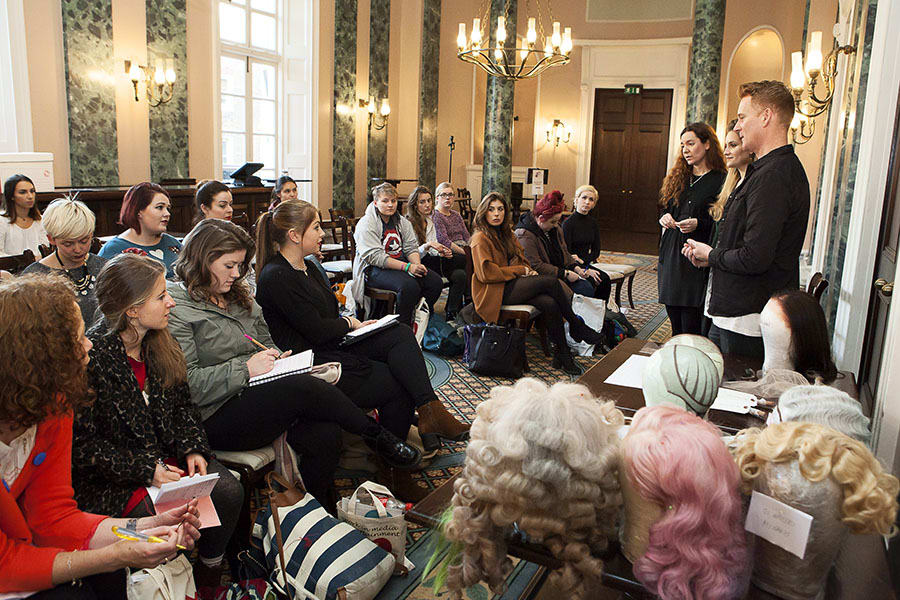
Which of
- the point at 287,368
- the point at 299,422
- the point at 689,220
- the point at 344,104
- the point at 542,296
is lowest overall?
the point at 299,422

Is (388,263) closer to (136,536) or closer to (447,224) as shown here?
(447,224)

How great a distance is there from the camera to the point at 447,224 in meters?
6.95

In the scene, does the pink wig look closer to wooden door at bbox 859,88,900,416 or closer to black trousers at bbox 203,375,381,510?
black trousers at bbox 203,375,381,510

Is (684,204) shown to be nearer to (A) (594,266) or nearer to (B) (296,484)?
(A) (594,266)

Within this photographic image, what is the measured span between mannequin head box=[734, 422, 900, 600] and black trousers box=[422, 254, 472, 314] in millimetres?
5009

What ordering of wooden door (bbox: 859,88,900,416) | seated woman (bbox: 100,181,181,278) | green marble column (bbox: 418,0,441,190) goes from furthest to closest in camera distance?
green marble column (bbox: 418,0,441,190), seated woman (bbox: 100,181,181,278), wooden door (bbox: 859,88,900,416)

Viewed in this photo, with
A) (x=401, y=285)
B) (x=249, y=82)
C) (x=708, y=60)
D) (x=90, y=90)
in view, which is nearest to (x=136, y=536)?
(x=401, y=285)

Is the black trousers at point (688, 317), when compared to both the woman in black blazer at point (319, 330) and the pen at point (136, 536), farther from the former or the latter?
the pen at point (136, 536)

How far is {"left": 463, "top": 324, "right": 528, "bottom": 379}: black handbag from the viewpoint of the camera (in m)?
4.96

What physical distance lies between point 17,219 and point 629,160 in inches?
487

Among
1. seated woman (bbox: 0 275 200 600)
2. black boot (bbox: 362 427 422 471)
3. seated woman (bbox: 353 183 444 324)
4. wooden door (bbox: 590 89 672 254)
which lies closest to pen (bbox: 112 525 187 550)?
seated woman (bbox: 0 275 200 600)

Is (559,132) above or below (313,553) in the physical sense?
above

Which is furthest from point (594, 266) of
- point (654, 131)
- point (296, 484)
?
point (654, 131)

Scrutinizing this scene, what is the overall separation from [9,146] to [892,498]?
8414mm
